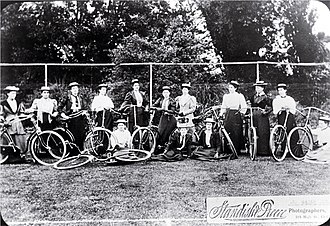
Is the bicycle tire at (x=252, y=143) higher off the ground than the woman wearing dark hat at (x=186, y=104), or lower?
lower

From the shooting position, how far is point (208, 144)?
207 cm

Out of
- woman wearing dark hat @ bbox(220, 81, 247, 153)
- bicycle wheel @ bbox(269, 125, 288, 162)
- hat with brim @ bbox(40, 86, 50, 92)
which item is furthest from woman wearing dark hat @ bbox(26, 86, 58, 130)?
bicycle wheel @ bbox(269, 125, 288, 162)

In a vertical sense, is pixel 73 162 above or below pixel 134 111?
below

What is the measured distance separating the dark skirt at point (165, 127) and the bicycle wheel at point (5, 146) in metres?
0.68

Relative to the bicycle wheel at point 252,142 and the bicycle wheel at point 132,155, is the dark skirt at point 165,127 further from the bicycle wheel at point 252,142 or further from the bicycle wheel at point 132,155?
the bicycle wheel at point 252,142

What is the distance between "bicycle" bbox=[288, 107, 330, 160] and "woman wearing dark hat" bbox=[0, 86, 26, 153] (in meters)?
1.27

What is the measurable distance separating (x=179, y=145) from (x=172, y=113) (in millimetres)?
154

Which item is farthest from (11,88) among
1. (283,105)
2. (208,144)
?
(283,105)

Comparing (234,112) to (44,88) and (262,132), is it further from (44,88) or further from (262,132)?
(44,88)

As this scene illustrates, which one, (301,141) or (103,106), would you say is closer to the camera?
(103,106)

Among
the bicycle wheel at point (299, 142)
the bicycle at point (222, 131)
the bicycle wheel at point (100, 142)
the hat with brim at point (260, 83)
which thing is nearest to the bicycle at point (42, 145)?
the bicycle wheel at point (100, 142)

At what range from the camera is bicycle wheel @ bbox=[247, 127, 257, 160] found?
2.09 m

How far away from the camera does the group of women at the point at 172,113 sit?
201cm

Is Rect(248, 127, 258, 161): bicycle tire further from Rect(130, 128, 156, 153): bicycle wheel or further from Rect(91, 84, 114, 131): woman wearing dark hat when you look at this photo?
Rect(91, 84, 114, 131): woman wearing dark hat
